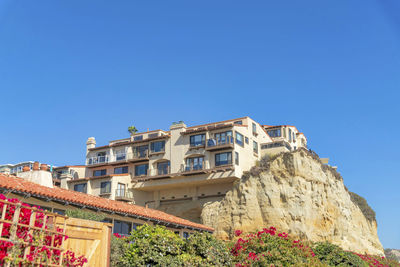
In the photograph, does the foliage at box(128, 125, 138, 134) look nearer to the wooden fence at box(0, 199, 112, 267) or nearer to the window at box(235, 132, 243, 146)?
the window at box(235, 132, 243, 146)

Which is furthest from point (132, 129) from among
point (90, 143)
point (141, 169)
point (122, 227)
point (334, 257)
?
point (334, 257)

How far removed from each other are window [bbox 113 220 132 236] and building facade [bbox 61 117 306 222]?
20344 mm

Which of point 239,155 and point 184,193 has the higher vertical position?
point 239,155

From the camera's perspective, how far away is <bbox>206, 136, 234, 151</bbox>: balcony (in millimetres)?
53375

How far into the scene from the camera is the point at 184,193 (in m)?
58.0

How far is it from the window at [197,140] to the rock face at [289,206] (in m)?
7.13

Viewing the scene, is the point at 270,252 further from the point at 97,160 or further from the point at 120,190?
the point at 97,160

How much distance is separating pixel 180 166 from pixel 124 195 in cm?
830

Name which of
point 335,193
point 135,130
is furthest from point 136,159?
point 335,193

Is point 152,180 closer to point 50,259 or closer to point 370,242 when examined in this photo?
point 370,242

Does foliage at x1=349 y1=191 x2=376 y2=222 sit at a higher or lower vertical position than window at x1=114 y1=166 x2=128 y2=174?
lower

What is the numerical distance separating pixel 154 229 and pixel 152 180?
37038 millimetres

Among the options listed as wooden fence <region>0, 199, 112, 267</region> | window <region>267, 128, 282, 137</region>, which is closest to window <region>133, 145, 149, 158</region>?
window <region>267, 128, 282, 137</region>

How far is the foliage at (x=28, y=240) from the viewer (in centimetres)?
1115
